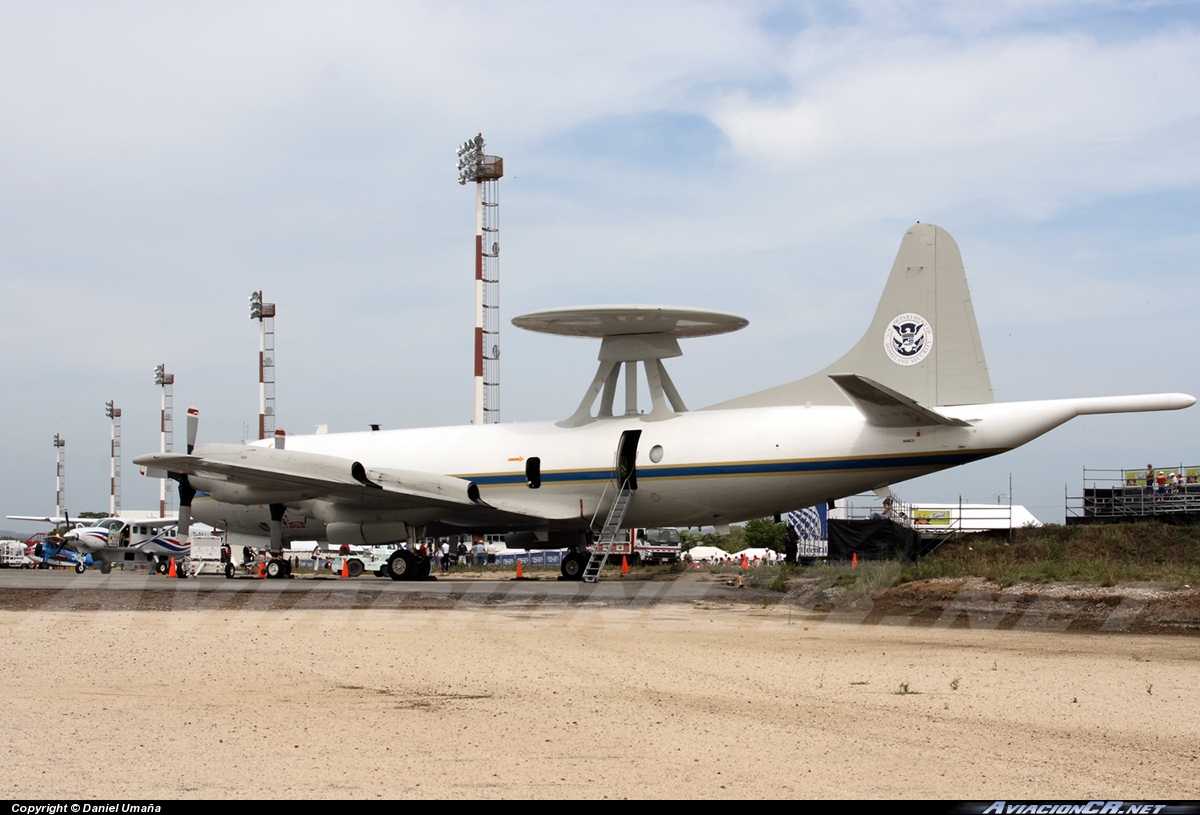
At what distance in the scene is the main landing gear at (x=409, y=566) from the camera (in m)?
29.0

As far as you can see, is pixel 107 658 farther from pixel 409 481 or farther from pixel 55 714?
pixel 409 481

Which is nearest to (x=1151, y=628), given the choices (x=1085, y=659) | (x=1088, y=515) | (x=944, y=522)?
(x=1085, y=659)

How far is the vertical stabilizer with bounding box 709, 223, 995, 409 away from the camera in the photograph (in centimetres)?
2300

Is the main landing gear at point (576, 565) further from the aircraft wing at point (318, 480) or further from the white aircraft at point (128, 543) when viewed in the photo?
the white aircraft at point (128, 543)

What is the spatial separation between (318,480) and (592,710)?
59.6 feet

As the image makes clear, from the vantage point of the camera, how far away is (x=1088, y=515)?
40.7m

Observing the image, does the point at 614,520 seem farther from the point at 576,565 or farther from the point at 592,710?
the point at 592,710

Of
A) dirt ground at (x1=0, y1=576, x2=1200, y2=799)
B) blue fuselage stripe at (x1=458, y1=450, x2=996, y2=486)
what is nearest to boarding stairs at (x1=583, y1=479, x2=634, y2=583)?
blue fuselage stripe at (x1=458, y1=450, x2=996, y2=486)

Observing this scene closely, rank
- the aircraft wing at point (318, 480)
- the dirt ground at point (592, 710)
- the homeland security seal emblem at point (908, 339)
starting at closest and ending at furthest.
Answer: the dirt ground at point (592, 710) < the homeland security seal emblem at point (908, 339) < the aircraft wing at point (318, 480)

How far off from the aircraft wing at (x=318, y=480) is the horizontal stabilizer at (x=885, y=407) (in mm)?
9921

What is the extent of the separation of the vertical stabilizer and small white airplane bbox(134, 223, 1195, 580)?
0.10 ft

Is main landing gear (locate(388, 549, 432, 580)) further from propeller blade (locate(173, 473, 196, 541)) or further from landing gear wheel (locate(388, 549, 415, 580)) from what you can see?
propeller blade (locate(173, 473, 196, 541))

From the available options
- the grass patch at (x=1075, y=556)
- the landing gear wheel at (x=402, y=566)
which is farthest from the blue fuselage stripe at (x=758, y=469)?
the landing gear wheel at (x=402, y=566)

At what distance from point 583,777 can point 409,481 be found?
20700 mm
